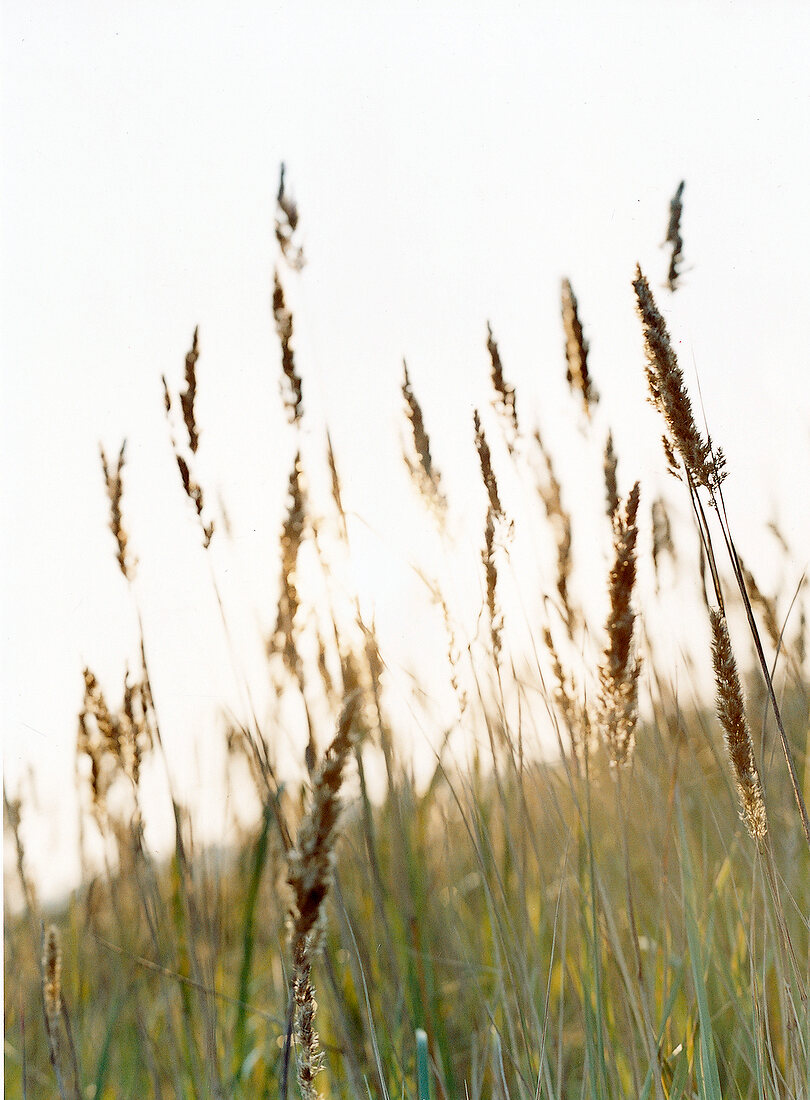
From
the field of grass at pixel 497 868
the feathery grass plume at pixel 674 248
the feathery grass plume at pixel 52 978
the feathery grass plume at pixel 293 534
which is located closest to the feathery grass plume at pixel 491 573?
the field of grass at pixel 497 868

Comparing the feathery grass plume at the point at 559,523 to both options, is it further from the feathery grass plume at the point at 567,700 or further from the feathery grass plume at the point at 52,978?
the feathery grass plume at the point at 52,978

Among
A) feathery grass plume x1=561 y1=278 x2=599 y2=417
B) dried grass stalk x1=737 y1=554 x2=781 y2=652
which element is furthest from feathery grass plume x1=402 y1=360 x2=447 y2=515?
dried grass stalk x1=737 y1=554 x2=781 y2=652

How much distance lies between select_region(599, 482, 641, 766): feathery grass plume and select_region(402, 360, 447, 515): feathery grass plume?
13.4 inches

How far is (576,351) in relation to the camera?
1.10 meters

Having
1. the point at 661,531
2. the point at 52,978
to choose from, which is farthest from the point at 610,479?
the point at 52,978

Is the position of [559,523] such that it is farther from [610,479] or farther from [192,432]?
[192,432]

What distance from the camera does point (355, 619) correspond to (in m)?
1.03

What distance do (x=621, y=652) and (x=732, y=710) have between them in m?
0.10

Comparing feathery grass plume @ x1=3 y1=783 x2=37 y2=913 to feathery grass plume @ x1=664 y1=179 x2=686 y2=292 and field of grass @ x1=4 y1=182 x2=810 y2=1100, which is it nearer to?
field of grass @ x1=4 y1=182 x2=810 y2=1100

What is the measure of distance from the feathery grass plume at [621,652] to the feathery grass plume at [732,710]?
0.07 meters

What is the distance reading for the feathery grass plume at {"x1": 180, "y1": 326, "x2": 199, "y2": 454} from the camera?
3.26ft

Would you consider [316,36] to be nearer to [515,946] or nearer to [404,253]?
[404,253]

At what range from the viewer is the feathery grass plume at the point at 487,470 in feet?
3.16

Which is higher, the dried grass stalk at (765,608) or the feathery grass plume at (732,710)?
the dried grass stalk at (765,608)
